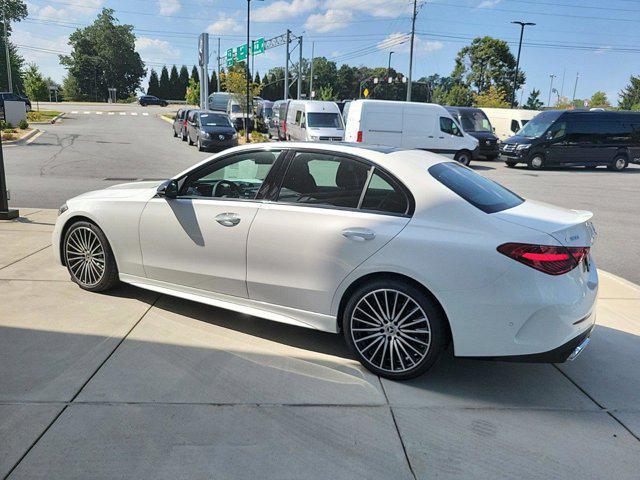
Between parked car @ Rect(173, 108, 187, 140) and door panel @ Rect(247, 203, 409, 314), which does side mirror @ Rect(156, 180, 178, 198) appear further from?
parked car @ Rect(173, 108, 187, 140)

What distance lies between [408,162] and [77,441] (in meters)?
2.75

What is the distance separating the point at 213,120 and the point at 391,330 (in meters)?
21.7

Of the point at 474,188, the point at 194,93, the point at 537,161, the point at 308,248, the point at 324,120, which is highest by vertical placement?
the point at 194,93

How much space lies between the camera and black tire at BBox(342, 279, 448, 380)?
3.37m

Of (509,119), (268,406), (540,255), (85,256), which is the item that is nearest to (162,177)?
(85,256)

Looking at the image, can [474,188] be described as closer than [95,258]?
Yes

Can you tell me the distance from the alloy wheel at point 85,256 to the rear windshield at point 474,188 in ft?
10.3

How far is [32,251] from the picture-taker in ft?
20.7

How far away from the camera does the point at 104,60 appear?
101312 millimetres

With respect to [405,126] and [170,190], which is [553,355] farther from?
[405,126]

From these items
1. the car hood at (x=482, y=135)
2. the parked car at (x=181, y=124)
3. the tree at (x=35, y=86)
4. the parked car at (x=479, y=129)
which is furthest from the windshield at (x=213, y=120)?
the tree at (x=35, y=86)

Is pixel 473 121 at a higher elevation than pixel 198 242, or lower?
higher

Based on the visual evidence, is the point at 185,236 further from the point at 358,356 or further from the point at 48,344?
the point at 358,356

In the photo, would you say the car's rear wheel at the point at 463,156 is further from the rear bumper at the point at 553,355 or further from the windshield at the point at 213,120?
the rear bumper at the point at 553,355
